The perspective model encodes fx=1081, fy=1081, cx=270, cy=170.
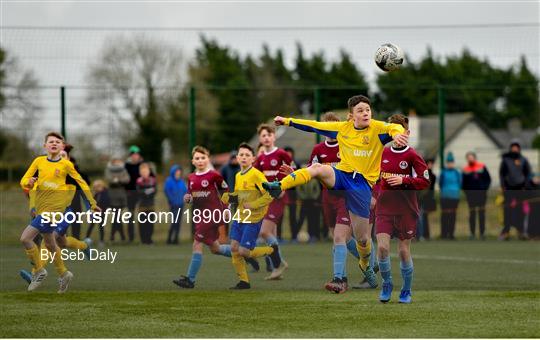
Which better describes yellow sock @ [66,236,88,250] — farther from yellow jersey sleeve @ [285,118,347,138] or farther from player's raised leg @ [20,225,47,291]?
A: yellow jersey sleeve @ [285,118,347,138]

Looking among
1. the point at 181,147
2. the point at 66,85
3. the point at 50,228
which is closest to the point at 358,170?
the point at 50,228

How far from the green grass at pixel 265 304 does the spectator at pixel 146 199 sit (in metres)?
2.11

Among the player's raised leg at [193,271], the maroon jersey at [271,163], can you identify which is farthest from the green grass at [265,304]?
the maroon jersey at [271,163]

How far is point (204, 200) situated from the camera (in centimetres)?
1395

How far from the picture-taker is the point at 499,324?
385 inches

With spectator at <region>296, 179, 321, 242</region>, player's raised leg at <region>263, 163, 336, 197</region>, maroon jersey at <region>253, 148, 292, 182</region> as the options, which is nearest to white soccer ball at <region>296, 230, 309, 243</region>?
spectator at <region>296, 179, 321, 242</region>

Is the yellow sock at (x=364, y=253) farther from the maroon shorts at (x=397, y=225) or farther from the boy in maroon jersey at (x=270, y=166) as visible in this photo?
the boy in maroon jersey at (x=270, y=166)

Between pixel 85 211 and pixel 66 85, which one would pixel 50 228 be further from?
pixel 66 85

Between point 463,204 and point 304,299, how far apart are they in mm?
10498

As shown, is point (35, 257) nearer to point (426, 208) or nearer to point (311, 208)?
point (311, 208)

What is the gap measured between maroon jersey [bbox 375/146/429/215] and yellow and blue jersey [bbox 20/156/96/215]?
3.98 metres

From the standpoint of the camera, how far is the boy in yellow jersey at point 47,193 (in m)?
13.3

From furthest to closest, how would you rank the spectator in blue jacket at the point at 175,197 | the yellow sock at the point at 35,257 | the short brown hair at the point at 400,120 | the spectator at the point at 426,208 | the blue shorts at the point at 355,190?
the spectator at the point at 426,208
the spectator in blue jacket at the point at 175,197
the yellow sock at the point at 35,257
the blue shorts at the point at 355,190
the short brown hair at the point at 400,120

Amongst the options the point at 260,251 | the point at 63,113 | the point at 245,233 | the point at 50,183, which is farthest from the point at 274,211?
the point at 63,113
